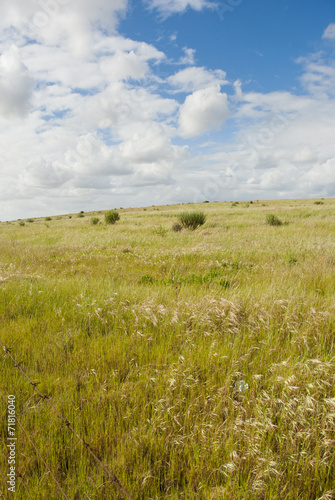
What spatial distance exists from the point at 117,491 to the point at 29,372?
1610 mm

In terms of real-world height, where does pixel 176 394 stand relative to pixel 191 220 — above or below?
below

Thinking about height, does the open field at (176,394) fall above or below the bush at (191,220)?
below

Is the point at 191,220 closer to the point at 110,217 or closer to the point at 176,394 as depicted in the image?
the point at 110,217

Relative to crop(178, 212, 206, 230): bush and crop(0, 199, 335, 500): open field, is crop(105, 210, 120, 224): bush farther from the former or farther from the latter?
crop(0, 199, 335, 500): open field

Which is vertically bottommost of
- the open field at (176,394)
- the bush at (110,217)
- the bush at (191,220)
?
the open field at (176,394)

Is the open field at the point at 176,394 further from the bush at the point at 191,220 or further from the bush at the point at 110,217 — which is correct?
the bush at the point at 110,217

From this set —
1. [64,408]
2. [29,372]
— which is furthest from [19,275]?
[64,408]

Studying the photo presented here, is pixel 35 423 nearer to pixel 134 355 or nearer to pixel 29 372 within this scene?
pixel 29 372

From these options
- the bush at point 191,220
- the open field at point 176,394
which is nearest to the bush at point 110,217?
the bush at point 191,220

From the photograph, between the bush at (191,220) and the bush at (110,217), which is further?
the bush at (110,217)

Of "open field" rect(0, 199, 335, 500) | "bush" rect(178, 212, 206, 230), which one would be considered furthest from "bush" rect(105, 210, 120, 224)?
"open field" rect(0, 199, 335, 500)

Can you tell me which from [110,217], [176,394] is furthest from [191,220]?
[176,394]

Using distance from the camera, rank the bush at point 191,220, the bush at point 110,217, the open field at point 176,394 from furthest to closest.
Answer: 1. the bush at point 110,217
2. the bush at point 191,220
3. the open field at point 176,394

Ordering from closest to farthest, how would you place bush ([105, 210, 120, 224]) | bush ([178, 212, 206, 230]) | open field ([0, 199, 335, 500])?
open field ([0, 199, 335, 500])
bush ([178, 212, 206, 230])
bush ([105, 210, 120, 224])
